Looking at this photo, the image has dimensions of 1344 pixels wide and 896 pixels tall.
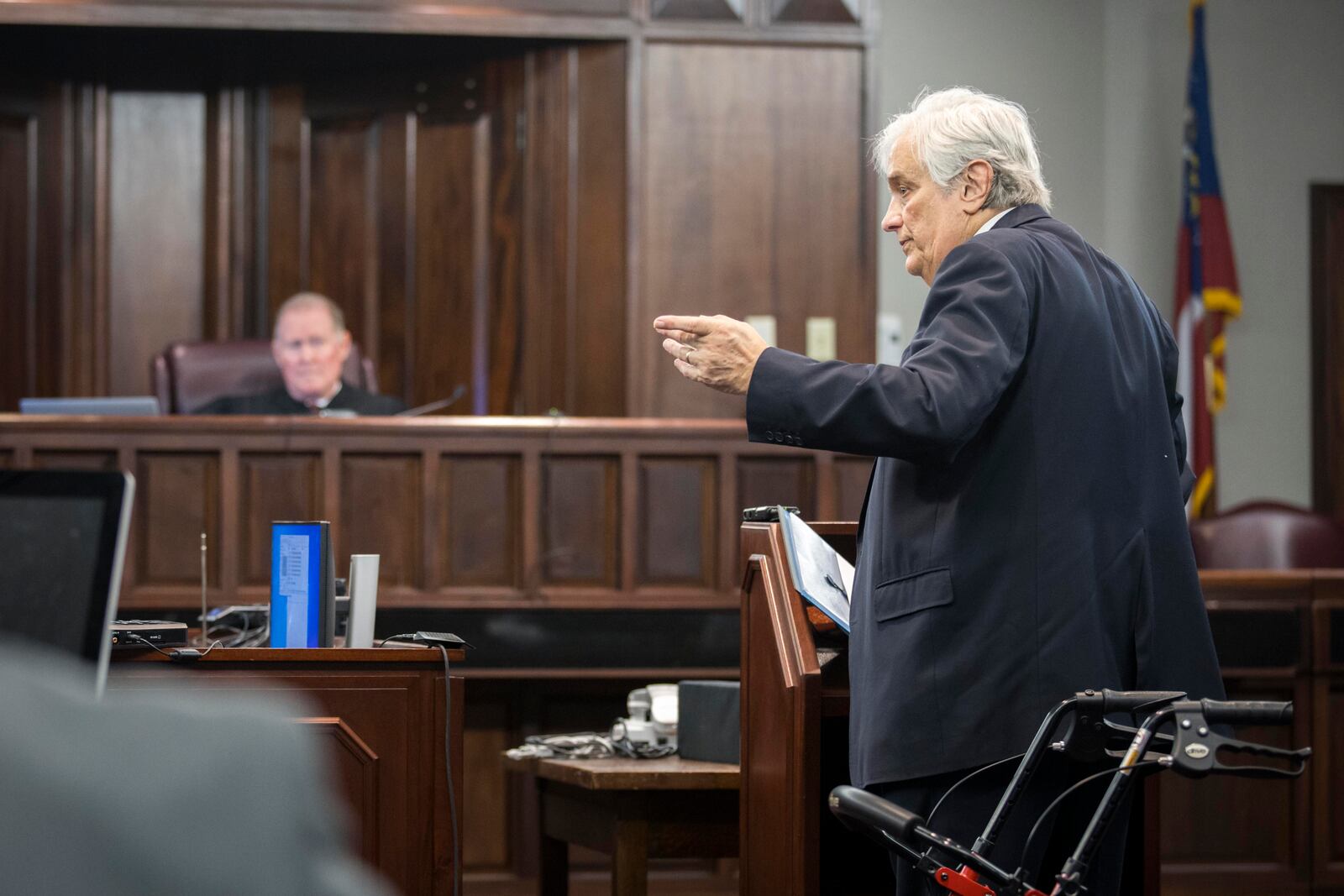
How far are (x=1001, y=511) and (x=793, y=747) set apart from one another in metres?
→ 0.55

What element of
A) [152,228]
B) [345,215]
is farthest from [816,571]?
[152,228]

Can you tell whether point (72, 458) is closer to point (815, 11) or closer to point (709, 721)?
point (709, 721)

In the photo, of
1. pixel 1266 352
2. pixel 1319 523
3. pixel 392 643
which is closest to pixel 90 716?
pixel 392 643

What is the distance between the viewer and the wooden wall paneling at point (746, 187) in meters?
6.14

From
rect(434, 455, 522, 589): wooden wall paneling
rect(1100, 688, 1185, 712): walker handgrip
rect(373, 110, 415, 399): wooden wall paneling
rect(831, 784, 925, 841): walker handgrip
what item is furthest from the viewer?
rect(373, 110, 415, 399): wooden wall paneling

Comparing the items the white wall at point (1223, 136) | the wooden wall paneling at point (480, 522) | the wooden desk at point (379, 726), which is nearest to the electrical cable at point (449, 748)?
the wooden desk at point (379, 726)

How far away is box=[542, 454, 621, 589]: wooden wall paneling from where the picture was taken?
4781 mm

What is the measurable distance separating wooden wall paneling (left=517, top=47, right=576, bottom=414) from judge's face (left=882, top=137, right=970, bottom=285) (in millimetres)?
4186

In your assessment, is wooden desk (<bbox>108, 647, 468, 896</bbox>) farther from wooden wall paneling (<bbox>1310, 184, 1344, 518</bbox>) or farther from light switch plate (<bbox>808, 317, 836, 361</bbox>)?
wooden wall paneling (<bbox>1310, 184, 1344, 518</bbox>)

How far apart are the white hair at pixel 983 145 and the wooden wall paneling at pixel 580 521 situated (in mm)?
2712

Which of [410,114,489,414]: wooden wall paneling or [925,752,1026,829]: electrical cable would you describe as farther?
[410,114,489,414]: wooden wall paneling

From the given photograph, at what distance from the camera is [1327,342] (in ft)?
24.7

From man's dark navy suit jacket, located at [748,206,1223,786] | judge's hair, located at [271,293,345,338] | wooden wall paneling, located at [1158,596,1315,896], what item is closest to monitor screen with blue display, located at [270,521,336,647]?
man's dark navy suit jacket, located at [748,206,1223,786]

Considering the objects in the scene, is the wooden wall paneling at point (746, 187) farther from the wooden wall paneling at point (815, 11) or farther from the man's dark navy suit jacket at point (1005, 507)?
the man's dark navy suit jacket at point (1005, 507)
